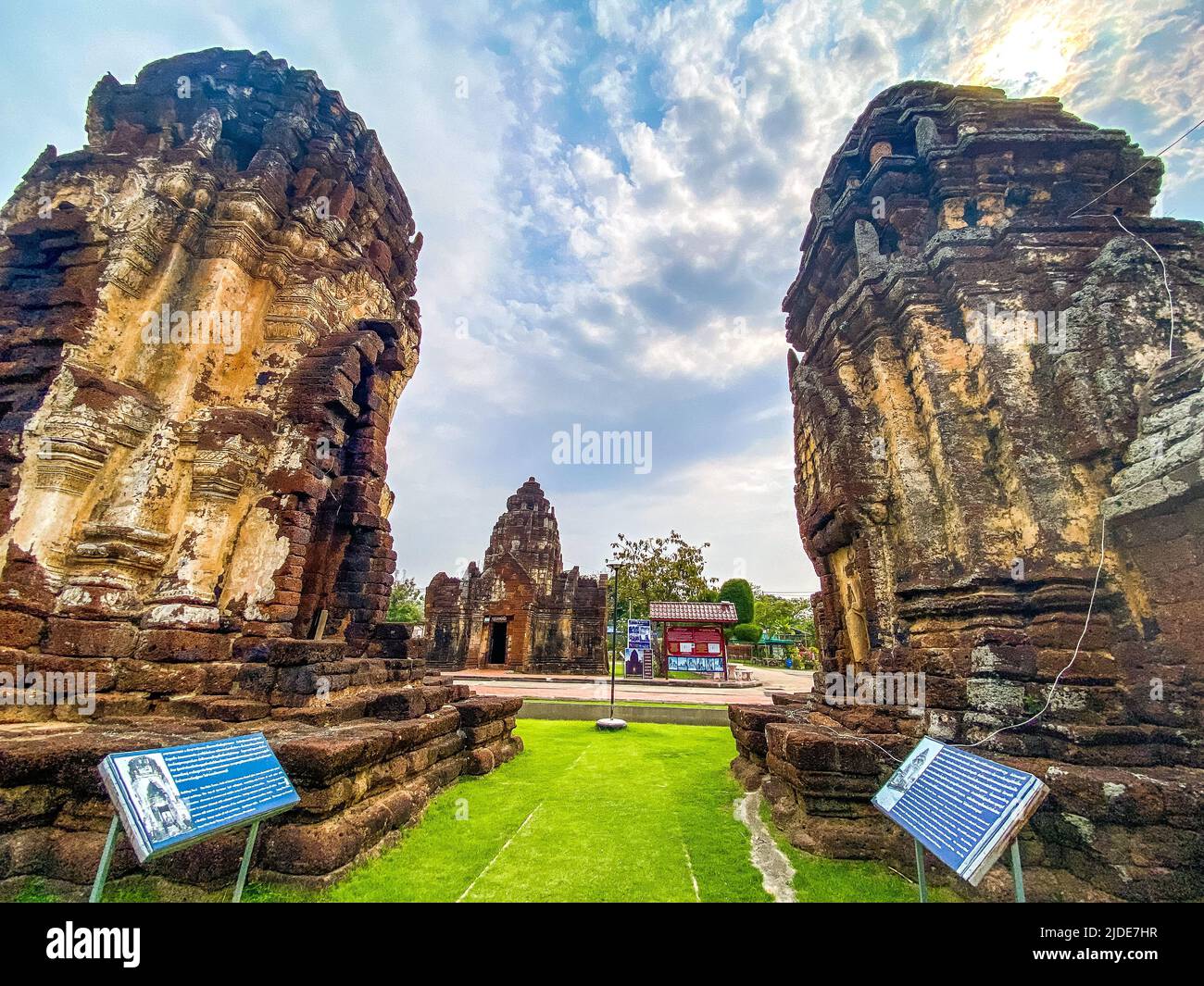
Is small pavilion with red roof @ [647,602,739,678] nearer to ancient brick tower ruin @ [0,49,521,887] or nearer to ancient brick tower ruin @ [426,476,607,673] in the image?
ancient brick tower ruin @ [426,476,607,673]

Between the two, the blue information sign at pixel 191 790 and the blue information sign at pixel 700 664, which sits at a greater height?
the blue information sign at pixel 191 790

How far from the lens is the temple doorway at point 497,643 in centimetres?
2494

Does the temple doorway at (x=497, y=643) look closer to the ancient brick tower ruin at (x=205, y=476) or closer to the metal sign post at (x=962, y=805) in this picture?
the ancient brick tower ruin at (x=205, y=476)

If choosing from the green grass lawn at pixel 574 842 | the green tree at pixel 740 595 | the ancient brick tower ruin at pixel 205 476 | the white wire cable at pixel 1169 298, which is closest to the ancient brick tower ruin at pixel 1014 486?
the white wire cable at pixel 1169 298

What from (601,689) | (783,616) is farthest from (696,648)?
(783,616)

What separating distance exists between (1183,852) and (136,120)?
11304 millimetres

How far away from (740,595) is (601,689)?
28.6 m

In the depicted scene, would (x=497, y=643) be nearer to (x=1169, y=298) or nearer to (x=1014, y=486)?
(x=1014, y=486)

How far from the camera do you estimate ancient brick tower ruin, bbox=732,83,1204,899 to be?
345 centimetres

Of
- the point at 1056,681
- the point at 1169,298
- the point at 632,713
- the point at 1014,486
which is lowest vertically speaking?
the point at 632,713

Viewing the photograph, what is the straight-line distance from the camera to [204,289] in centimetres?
525

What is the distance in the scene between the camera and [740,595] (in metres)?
44.4

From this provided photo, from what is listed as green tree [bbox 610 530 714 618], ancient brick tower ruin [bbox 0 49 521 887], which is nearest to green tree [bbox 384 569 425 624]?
green tree [bbox 610 530 714 618]

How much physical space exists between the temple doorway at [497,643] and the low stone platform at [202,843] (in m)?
21.5
